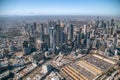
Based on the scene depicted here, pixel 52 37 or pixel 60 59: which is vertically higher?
pixel 52 37

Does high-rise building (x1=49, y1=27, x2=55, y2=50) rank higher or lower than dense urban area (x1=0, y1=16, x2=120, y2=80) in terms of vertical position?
higher

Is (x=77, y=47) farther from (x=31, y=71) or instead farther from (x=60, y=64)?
(x=31, y=71)

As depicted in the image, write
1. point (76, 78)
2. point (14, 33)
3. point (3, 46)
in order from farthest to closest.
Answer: point (14, 33)
point (3, 46)
point (76, 78)

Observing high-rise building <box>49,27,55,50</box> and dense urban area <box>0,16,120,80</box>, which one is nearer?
dense urban area <box>0,16,120,80</box>

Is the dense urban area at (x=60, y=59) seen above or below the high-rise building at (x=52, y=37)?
below

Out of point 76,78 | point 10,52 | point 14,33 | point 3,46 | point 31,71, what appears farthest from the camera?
point 14,33

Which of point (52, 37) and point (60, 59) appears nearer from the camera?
point (60, 59)

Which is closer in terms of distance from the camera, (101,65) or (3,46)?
(101,65)

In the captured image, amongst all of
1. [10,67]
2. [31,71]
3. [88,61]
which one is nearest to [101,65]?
[88,61]

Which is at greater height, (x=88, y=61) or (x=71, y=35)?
(x=71, y=35)

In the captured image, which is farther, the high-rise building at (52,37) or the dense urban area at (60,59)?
the high-rise building at (52,37)
